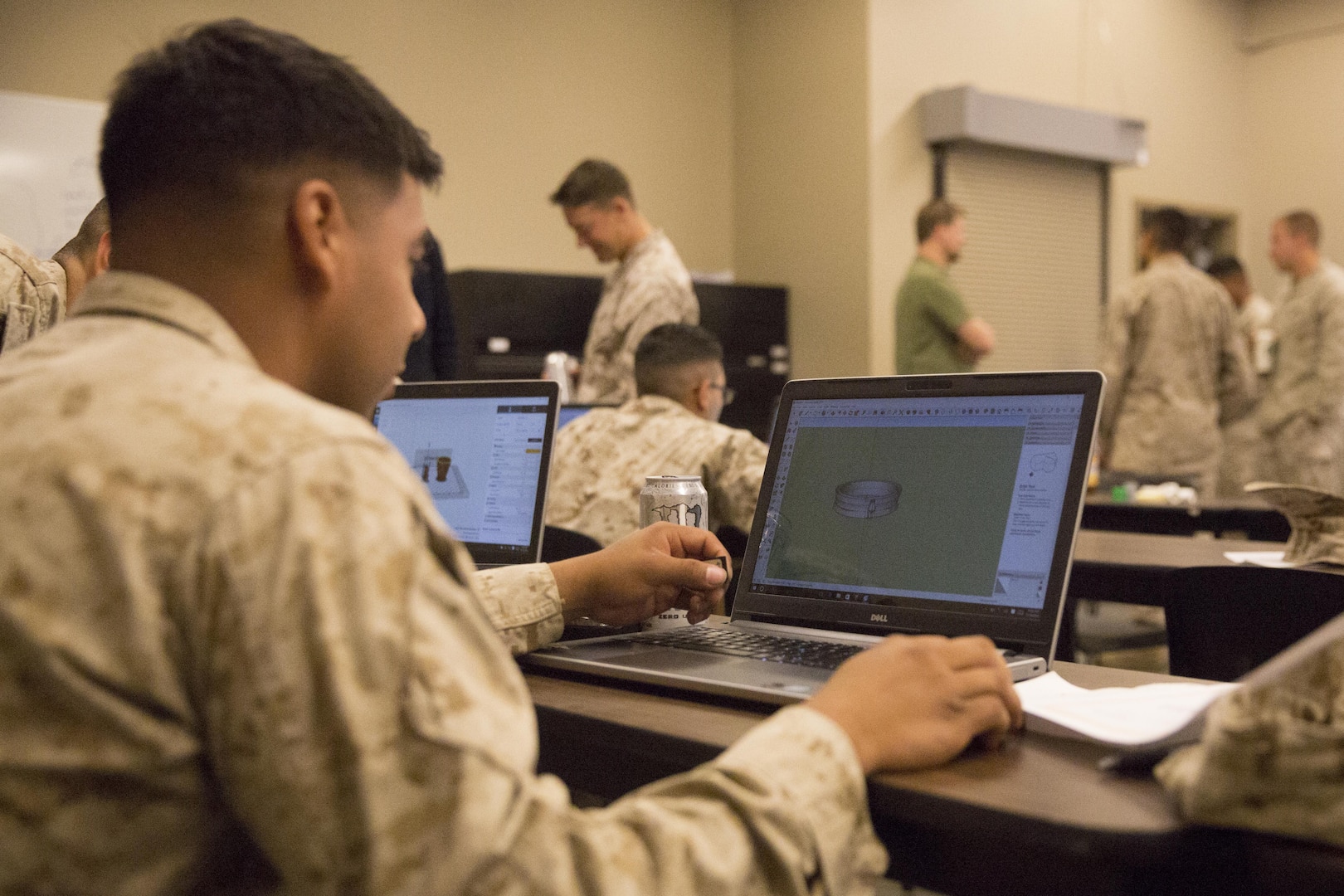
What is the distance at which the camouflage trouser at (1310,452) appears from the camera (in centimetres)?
563

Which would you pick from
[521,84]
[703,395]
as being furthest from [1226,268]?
[703,395]

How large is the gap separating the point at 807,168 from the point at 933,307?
5.46 feet

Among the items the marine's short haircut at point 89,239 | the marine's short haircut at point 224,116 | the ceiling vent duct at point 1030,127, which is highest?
the ceiling vent duct at point 1030,127

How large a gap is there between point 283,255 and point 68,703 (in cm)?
29

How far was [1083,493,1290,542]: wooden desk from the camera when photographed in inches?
129

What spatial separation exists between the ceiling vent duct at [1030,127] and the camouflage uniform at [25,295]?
492 cm

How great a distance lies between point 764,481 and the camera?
142cm

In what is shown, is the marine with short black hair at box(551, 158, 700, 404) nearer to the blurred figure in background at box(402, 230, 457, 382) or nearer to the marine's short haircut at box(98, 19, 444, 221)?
the blurred figure in background at box(402, 230, 457, 382)

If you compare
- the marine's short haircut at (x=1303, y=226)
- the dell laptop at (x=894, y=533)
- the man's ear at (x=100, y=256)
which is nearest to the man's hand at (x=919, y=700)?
the dell laptop at (x=894, y=533)

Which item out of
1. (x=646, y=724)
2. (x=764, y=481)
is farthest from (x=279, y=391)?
(x=764, y=481)

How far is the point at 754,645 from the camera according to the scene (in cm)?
127

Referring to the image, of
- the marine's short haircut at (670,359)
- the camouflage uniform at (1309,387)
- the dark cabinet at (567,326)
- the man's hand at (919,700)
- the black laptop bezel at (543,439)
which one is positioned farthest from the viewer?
the camouflage uniform at (1309,387)

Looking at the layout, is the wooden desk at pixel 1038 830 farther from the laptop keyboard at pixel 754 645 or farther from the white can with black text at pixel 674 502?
the white can with black text at pixel 674 502

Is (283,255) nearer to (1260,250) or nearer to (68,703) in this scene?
(68,703)
